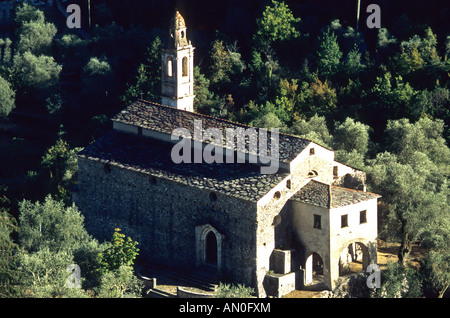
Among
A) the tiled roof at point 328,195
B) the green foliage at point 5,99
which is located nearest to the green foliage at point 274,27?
the green foliage at point 5,99

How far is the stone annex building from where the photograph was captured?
54.6 meters

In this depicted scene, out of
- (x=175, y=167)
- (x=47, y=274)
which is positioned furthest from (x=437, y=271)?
(x=47, y=274)

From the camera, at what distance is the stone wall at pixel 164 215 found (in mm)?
55031

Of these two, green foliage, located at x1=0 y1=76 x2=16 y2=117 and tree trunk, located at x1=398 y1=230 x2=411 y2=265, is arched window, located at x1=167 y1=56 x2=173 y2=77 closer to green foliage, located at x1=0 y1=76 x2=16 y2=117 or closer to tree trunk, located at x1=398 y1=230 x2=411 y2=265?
tree trunk, located at x1=398 y1=230 x2=411 y2=265

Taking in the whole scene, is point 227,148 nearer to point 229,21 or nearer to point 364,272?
point 364,272

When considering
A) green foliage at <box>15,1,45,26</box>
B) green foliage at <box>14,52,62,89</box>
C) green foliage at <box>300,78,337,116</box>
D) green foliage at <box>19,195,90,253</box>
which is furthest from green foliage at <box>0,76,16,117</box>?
green foliage at <box>19,195,90,253</box>

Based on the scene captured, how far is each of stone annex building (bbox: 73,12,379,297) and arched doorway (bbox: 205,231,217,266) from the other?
0.06 metres

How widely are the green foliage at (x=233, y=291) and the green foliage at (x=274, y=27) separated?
100 ft

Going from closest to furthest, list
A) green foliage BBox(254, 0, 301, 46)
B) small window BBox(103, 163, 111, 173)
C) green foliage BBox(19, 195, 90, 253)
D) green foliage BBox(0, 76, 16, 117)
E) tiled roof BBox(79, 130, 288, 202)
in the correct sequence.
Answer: tiled roof BBox(79, 130, 288, 202) < green foliage BBox(19, 195, 90, 253) < small window BBox(103, 163, 111, 173) < green foliage BBox(254, 0, 301, 46) < green foliage BBox(0, 76, 16, 117)

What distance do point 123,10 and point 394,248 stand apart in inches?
1603

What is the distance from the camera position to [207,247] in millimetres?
57094

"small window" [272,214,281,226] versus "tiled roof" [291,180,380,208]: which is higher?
"tiled roof" [291,180,380,208]

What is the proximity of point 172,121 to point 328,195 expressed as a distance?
35.7ft

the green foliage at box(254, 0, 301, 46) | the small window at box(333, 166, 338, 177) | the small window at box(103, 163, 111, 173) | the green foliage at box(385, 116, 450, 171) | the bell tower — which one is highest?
the green foliage at box(254, 0, 301, 46)
